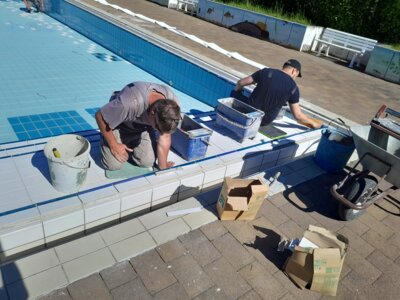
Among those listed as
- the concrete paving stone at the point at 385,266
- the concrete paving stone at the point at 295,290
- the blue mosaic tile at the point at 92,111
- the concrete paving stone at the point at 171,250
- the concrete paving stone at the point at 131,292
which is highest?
the concrete paving stone at the point at 385,266

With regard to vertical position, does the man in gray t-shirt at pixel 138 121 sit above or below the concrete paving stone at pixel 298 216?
above

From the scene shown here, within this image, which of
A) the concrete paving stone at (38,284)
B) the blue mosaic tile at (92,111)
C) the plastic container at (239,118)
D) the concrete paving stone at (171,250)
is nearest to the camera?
the concrete paving stone at (38,284)

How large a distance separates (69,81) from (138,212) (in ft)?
17.6

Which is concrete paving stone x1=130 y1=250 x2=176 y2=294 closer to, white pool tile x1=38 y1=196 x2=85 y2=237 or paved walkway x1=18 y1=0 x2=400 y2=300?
paved walkway x1=18 y1=0 x2=400 y2=300

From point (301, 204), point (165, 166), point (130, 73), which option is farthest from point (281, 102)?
point (130, 73)

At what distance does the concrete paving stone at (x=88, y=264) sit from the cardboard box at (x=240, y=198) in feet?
4.30

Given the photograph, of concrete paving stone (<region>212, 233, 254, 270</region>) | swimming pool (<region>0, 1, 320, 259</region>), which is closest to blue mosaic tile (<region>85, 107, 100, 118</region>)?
swimming pool (<region>0, 1, 320, 259</region>)

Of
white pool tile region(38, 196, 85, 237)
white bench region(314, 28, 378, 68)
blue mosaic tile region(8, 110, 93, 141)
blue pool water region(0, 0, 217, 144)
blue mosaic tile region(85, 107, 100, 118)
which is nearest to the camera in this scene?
white pool tile region(38, 196, 85, 237)

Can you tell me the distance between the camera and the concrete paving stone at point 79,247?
283cm

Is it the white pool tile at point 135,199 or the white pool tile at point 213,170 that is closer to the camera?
the white pool tile at point 135,199

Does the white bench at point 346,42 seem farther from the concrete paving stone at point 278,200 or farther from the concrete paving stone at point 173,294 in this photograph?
the concrete paving stone at point 173,294

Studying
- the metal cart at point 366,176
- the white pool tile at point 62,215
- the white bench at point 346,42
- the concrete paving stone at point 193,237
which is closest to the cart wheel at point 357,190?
the metal cart at point 366,176

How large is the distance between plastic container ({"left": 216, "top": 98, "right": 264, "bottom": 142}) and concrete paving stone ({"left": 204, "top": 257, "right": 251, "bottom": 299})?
2.37 meters

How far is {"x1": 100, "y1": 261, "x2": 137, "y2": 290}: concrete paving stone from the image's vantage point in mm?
2697
